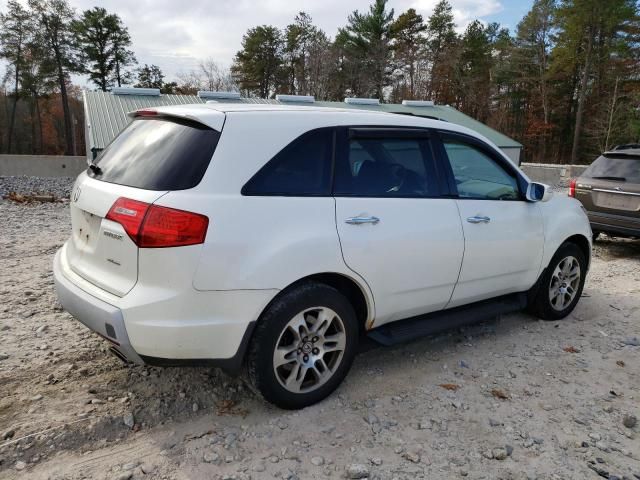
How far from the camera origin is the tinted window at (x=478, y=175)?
12.6 ft

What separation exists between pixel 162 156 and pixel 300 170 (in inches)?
31.2

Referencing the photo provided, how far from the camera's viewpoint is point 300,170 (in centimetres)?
303

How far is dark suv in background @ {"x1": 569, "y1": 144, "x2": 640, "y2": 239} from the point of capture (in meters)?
7.36

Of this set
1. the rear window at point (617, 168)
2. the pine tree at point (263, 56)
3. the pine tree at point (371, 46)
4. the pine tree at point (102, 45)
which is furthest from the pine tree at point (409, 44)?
the rear window at point (617, 168)

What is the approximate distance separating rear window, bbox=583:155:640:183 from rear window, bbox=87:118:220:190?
6.98 metres

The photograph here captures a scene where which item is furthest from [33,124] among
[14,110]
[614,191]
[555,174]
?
[614,191]

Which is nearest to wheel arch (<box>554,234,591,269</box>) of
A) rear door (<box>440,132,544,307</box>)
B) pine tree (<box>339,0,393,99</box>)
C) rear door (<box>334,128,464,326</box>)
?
rear door (<box>440,132,544,307</box>)

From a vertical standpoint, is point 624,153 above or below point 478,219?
above

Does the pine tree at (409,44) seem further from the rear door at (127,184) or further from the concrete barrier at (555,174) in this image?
the rear door at (127,184)

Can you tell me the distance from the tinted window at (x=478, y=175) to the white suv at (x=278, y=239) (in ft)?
0.06

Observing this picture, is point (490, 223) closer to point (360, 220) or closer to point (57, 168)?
point (360, 220)

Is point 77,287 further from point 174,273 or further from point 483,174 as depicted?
point 483,174

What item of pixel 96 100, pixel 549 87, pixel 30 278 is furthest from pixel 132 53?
pixel 30 278

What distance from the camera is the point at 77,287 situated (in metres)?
2.96
